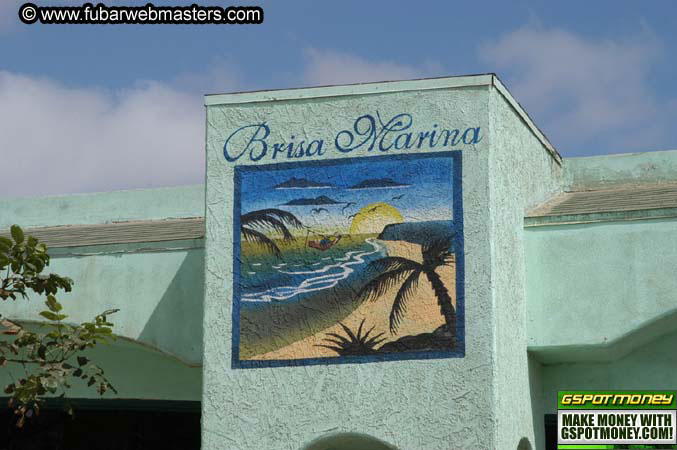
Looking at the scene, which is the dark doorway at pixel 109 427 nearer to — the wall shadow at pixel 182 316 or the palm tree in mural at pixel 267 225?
the wall shadow at pixel 182 316

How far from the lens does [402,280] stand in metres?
14.6

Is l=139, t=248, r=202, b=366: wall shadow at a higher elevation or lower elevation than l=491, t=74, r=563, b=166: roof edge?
lower

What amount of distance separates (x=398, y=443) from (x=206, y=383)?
7.46ft

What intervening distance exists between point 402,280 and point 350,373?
1.13 meters

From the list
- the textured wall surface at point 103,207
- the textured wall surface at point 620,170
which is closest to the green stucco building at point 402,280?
the textured wall surface at point 620,170

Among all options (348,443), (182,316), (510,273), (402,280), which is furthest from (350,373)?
(182,316)

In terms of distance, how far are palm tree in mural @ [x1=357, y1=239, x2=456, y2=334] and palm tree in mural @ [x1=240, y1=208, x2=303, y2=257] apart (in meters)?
1.12

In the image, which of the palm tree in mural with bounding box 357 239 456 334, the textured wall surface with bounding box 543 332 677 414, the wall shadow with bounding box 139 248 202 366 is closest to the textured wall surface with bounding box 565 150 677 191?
the textured wall surface with bounding box 543 332 677 414

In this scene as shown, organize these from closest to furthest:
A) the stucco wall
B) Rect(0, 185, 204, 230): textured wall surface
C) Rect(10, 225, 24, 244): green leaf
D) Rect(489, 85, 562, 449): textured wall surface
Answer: Rect(10, 225, 24, 244): green leaf → Rect(489, 85, 562, 449): textured wall surface → the stucco wall → Rect(0, 185, 204, 230): textured wall surface

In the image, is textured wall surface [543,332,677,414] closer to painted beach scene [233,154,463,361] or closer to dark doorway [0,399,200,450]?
painted beach scene [233,154,463,361]

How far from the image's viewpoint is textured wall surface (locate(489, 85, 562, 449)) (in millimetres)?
14414

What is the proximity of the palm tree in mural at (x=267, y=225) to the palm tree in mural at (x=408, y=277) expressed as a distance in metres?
1.12

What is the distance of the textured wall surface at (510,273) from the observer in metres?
14.4

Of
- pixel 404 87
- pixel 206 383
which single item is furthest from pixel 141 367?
pixel 404 87
